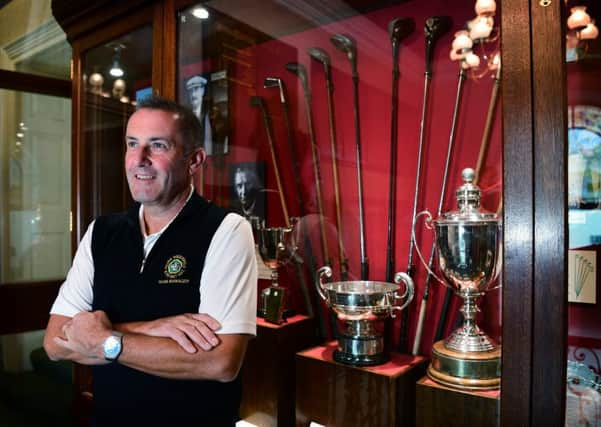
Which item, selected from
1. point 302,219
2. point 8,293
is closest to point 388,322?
point 302,219

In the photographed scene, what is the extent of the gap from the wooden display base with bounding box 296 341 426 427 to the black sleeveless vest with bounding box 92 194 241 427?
45cm

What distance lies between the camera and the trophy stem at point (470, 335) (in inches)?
58.0

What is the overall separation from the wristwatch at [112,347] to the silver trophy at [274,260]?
85 centimetres

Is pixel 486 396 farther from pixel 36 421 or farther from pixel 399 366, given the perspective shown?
pixel 36 421

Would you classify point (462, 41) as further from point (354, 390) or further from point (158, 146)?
point (354, 390)

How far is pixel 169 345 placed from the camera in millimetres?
1196

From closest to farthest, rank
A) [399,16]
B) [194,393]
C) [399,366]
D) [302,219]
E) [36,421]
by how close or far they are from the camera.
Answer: [194,393] < [399,366] < [399,16] < [302,219] < [36,421]

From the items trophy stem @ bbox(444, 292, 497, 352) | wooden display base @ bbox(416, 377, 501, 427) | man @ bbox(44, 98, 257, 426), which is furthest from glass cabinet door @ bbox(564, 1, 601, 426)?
man @ bbox(44, 98, 257, 426)

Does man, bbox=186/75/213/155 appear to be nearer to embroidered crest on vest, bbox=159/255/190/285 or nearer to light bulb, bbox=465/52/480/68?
embroidered crest on vest, bbox=159/255/190/285

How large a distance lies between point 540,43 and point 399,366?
1.08 metres

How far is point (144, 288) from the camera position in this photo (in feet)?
4.33

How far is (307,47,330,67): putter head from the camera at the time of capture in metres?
2.19

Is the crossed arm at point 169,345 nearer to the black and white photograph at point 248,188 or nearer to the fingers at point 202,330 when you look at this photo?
the fingers at point 202,330

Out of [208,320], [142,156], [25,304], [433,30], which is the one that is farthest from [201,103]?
[25,304]
